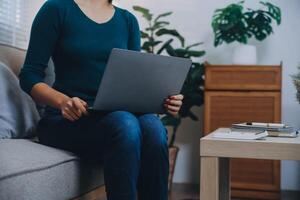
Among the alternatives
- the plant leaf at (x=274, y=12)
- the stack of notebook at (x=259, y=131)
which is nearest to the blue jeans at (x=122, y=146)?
the stack of notebook at (x=259, y=131)

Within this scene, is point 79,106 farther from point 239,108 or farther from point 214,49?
point 214,49

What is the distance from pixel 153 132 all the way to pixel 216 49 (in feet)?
5.11

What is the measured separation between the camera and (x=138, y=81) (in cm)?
113

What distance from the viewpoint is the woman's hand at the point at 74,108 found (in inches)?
42.8

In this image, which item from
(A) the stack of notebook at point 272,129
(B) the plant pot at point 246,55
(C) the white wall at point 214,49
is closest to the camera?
(A) the stack of notebook at point 272,129

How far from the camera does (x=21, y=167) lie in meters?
0.92

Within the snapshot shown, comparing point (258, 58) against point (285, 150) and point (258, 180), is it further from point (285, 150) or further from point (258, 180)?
point (285, 150)

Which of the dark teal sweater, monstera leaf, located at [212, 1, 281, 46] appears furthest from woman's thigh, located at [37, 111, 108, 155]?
monstera leaf, located at [212, 1, 281, 46]

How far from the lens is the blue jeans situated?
41.1 inches

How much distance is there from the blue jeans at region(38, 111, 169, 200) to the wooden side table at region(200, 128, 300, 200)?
16cm

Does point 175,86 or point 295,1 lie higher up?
point 295,1

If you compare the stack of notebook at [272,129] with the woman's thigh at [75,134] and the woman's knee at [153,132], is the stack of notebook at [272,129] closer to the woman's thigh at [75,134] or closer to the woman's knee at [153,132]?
the woman's knee at [153,132]

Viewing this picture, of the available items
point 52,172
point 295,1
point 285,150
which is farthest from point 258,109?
point 52,172

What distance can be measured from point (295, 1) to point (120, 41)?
151 cm
